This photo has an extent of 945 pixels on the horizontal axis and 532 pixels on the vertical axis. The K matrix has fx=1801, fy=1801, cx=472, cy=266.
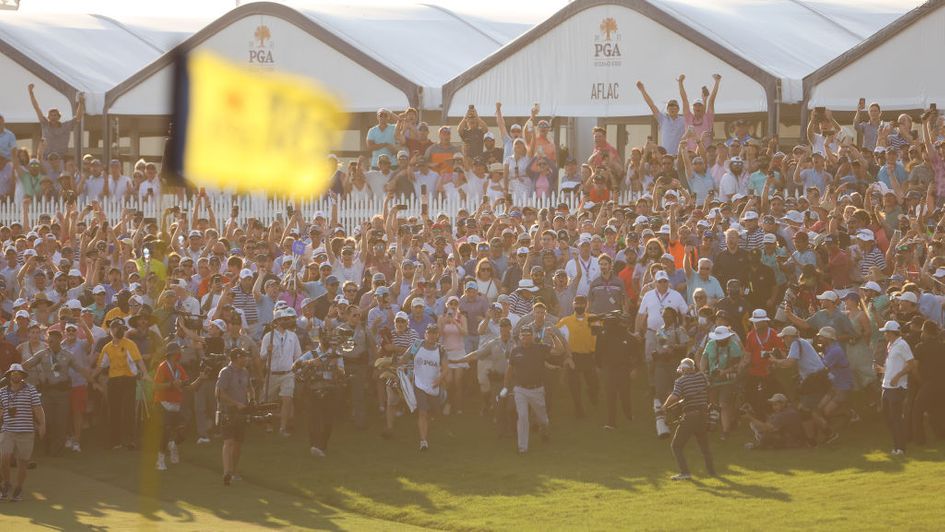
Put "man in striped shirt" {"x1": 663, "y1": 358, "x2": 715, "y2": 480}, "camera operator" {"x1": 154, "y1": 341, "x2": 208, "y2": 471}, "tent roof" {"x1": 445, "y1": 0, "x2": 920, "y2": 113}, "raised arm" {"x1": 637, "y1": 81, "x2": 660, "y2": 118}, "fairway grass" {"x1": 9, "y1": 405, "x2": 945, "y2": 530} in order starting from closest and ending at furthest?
"fairway grass" {"x1": 9, "y1": 405, "x2": 945, "y2": 530}, "man in striped shirt" {"x1": 663, "y1": 358, "x2": 715, "y2": 480}, "camera operator" {"x1": 154, "y1": 341, "x2": 208, "y2": 471}, "raised arm" {"x1": 637, "y1": 81, "x2": 660, "y2": 118}, "tent roof" {"x1": 445, "y1": 0, "x2": 920, "y2": 113}

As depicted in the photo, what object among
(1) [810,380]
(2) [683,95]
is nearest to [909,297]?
(1) [810,380]

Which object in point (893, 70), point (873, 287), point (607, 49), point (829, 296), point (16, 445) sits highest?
point (607, 49)

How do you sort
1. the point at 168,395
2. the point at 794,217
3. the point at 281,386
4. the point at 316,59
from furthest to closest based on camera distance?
the point at 316,59, the point at 794,217, the point at 281,386, the point at 168,395

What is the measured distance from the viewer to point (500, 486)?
25.2 m

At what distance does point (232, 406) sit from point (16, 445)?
120 inches

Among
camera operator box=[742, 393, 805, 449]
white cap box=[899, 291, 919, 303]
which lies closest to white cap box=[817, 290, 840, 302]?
white cap box=[899, 291, 919, 303]

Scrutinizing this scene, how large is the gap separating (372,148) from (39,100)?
10563 mm

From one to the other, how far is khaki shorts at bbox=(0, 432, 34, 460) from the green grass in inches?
28.6

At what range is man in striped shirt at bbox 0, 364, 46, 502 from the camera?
25.2 meters

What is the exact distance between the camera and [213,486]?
85.3 ft

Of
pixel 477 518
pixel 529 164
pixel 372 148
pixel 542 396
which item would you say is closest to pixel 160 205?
pixel 372 148

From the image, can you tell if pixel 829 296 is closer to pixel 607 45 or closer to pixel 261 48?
pixel 607 45

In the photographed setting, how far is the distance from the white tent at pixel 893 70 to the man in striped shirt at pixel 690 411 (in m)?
13.3

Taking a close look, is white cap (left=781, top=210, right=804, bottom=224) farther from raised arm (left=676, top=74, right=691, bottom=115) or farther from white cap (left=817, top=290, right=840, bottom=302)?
raised arm (left=676, top=74, right=691, bottom=115)
